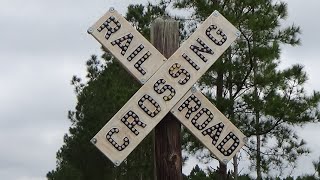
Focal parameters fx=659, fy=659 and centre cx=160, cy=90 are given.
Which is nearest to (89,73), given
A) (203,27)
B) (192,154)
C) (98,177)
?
(98,177)

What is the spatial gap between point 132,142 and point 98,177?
17236 millimetres

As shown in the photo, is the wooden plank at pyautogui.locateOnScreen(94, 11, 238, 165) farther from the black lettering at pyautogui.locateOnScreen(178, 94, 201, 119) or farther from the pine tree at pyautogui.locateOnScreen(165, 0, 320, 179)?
the pine tree at pyautogui.locateOnScreen(165, 0, 320, 179)

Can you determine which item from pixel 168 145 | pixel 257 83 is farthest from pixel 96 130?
pixel 168 145

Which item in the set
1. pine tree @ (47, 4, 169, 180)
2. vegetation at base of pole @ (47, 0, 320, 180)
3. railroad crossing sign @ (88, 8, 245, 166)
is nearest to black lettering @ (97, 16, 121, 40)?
railroad crossing sign @ (88, 8, 245, 166)

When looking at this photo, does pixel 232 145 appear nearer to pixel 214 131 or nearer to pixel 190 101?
pixel 214 131

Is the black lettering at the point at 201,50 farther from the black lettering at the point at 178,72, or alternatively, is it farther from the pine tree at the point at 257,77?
the pine tree at the point at 257,77

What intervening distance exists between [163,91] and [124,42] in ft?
0.93

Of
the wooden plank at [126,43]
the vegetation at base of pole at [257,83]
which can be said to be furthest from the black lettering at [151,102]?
the vegetation at base of pole at [257,83]

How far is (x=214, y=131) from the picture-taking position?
2.84m

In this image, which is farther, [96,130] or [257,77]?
[96,130]

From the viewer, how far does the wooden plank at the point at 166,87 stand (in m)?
2.76

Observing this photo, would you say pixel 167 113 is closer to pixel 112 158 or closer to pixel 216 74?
pixel 112 158

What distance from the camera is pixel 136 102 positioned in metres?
2.79

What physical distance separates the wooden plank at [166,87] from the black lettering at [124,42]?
19 cm
